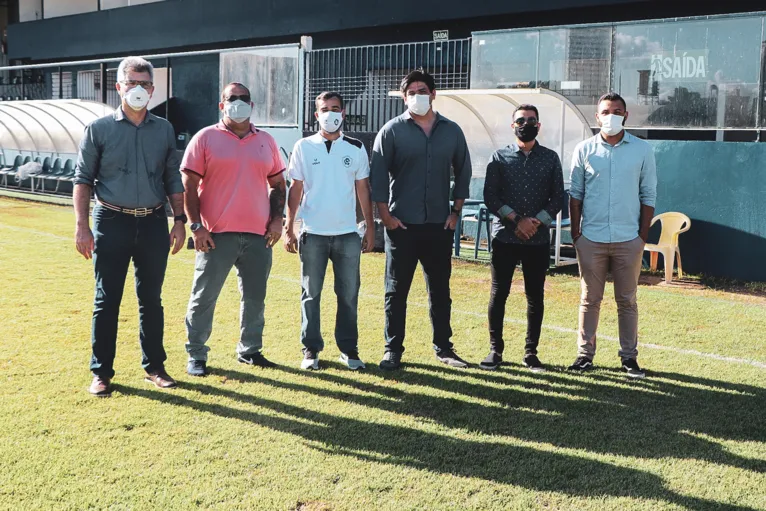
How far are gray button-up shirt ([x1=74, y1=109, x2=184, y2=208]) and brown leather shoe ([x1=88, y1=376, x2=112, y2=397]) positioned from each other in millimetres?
1097

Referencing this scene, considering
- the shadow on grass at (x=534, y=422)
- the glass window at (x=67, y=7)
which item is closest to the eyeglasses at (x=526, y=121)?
the shadow on grass at (x=534, y=422)

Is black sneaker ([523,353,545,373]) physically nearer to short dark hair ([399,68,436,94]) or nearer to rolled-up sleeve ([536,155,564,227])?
rolled-up sleeve ([536,155,564,227])

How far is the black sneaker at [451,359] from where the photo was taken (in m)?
6.15

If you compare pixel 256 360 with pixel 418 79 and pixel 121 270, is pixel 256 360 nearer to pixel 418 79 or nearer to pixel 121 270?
pixel 121 270

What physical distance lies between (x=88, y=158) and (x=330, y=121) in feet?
5.29

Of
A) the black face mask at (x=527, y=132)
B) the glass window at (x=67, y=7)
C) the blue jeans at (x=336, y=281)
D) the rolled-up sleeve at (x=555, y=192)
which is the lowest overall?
the blue jeans at (x=336, y=281)

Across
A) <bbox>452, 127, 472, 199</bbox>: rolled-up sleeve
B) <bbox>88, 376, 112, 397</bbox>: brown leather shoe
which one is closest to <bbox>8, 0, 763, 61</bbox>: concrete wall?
<bbox>452, 127, 472, 199</bbox>: rolled-up sleeve

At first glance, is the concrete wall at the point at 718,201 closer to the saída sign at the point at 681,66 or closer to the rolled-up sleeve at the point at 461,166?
the saída sign at the point at 681,66

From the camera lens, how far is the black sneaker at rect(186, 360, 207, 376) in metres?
5.80

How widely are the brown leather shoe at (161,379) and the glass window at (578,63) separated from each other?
843 centimetres

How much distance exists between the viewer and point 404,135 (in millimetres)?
6012

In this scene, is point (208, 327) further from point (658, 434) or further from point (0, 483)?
point (658, 434)

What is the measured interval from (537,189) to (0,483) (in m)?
3.85

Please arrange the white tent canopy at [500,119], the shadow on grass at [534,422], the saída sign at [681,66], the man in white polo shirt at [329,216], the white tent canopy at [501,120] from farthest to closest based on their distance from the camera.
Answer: the white tent canopy at [500,119] → the white tent canopy at [501,120] → the saída sign at [681,66] → the man in white polo shirt at [329,216] → the shadow on grass at [534,422]
